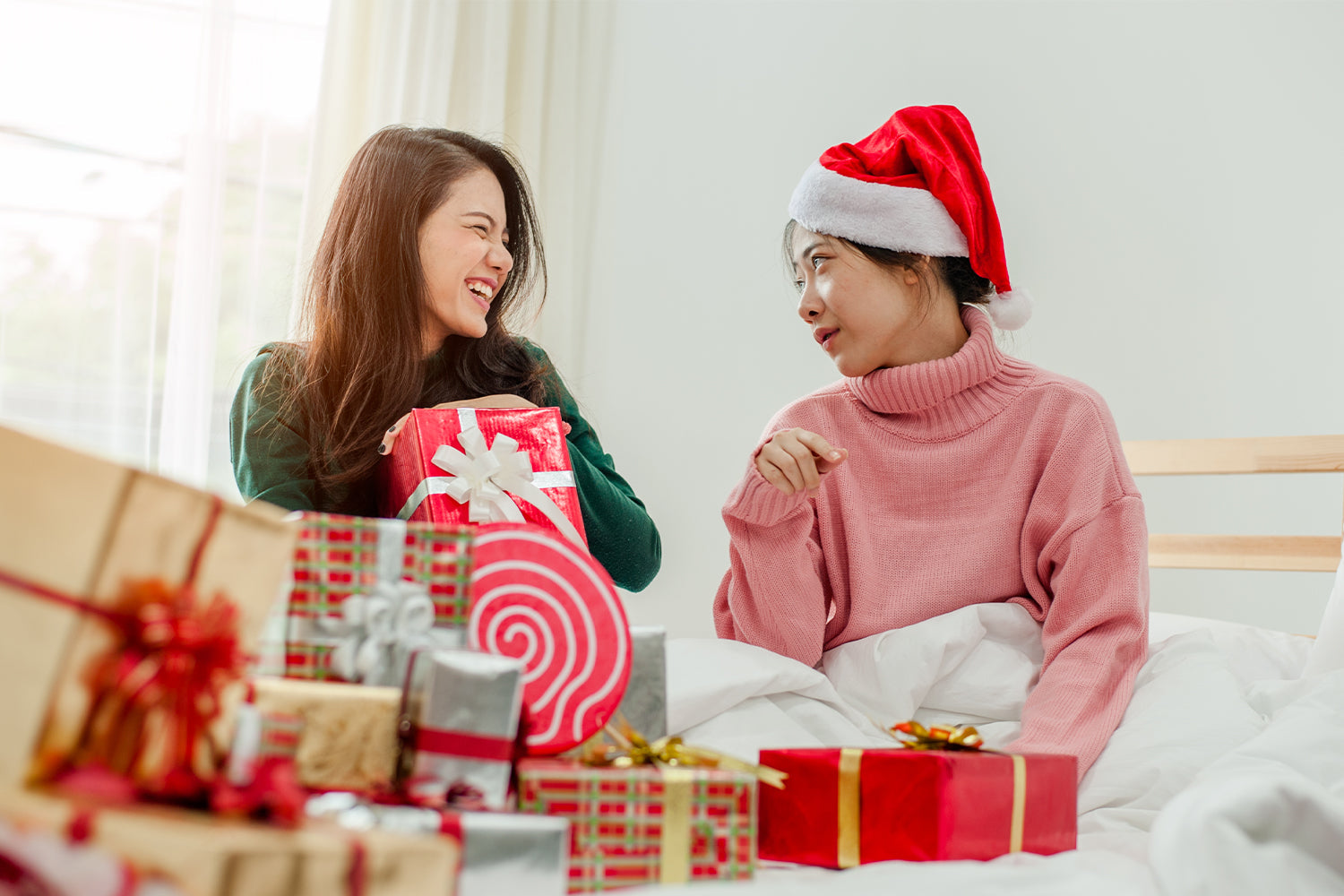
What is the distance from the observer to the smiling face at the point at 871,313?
1.26 m

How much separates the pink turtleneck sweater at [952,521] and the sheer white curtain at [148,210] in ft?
3.99

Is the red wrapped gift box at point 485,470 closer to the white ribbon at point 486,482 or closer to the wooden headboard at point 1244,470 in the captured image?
the white ribbon at point 486,482

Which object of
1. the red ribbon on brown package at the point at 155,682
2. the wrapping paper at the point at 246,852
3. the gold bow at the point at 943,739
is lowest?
the gold bow at the point at 943,739

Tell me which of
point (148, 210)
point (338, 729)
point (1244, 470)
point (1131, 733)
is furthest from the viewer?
point (148, 210)

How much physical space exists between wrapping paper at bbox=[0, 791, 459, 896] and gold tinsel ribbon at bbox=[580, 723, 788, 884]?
0.48 ft

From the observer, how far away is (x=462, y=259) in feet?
4.35

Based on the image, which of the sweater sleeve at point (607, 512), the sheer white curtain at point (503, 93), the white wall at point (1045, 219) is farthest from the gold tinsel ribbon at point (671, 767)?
the white wall at point (1045, 219)

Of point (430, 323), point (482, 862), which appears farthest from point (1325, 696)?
point (430, 323)

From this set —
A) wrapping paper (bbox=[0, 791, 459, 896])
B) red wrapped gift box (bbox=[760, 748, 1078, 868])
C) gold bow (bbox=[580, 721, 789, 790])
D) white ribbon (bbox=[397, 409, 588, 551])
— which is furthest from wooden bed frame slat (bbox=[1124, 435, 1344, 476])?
wrapping paper (bbox=[0, 791, 459, 896])

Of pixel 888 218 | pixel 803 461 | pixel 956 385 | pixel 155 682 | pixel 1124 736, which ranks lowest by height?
pixel 1124 736

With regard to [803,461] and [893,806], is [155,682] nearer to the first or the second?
[893,806]

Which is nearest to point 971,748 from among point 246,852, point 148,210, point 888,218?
point 246,852

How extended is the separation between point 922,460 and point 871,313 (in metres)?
0.19

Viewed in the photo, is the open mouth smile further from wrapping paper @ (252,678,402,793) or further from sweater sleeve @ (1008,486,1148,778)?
wrapping paper @ (252,678,402,793)
